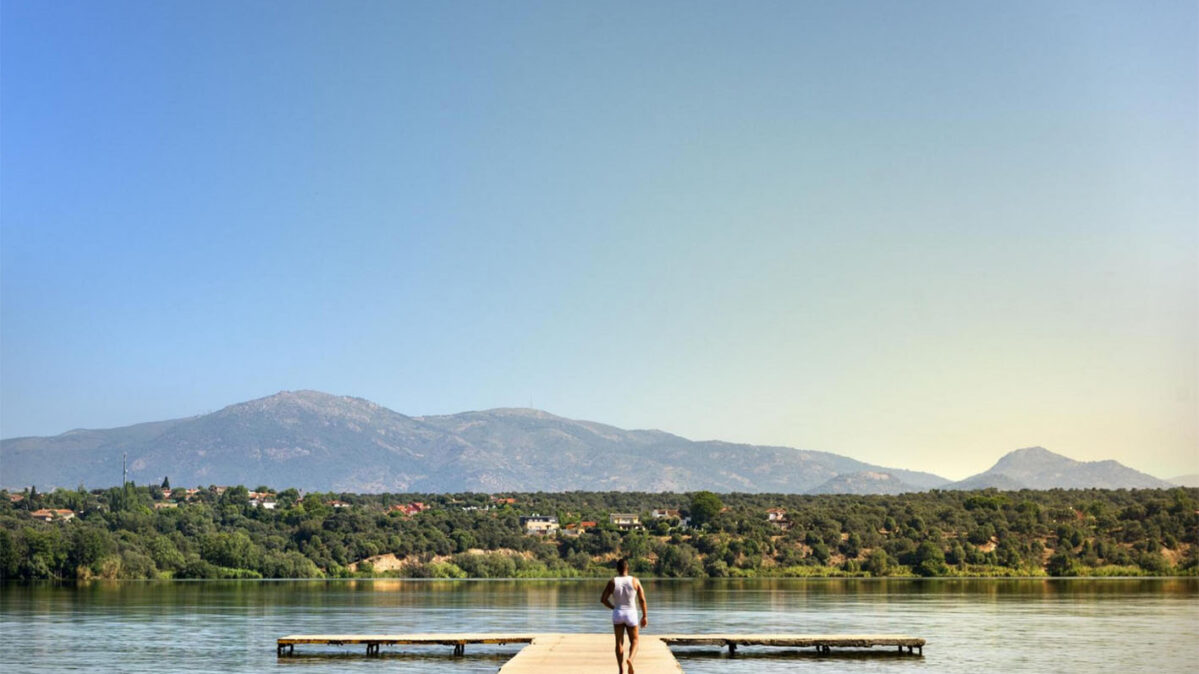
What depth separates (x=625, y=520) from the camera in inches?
7200

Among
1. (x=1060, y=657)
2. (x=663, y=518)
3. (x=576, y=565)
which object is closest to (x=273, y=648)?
(x=1060, y=657)

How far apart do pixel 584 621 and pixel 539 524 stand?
10302 cm

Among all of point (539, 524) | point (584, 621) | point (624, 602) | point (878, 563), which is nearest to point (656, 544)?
point (539, 524)

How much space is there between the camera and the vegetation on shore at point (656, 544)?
14200 centimetres

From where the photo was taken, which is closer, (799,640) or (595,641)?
(595,641)

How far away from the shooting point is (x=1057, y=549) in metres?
147

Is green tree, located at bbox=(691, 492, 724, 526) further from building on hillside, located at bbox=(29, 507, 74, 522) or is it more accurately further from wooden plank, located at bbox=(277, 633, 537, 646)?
wooden plank, located at bbox=(277, 633, 537, 646)

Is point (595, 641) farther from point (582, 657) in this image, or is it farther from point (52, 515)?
point (52, 515)

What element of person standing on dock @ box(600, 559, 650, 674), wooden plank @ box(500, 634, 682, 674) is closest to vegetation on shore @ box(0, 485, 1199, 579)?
wooden plank @ box(500, 634, 682, 674)

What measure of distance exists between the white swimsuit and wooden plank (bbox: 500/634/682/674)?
4.45 metres

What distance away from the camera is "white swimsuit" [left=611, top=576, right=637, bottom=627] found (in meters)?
35.3

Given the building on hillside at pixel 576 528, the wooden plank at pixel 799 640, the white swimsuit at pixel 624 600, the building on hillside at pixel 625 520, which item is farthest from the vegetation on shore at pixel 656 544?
the white swimsuit at pixel 624 600

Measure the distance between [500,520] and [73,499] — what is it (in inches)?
2640

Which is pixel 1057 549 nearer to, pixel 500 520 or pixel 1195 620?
pixel 500 520
